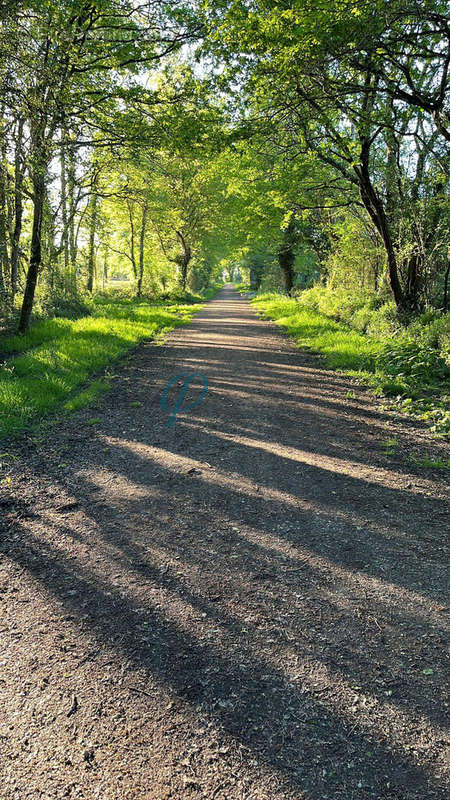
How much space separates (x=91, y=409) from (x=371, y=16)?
7139 millimetres

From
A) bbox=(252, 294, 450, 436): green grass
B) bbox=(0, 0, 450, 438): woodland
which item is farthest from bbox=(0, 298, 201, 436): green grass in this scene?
bbox=(252, 294, 450, 436): green grass

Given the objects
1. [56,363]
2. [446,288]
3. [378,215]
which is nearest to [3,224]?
[56,363]

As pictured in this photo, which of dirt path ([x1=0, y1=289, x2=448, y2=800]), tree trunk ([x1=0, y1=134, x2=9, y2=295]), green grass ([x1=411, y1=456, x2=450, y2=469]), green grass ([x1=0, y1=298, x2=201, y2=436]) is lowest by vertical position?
dirt path ([x1=0, y1=289, x2=448, y2=800])

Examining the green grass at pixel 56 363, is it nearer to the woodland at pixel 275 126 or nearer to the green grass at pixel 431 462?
the woodland at pixel 275 126

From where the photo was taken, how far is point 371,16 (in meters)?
6.18

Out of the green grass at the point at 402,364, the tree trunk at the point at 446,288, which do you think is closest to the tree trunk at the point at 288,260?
the green grass at the point at 402,364

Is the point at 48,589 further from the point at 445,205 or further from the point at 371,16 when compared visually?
the point at 445,205

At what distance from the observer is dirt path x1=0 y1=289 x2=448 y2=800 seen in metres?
1.73

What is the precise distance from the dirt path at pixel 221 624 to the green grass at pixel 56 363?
1106mm

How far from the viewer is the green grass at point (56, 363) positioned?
5.70 m

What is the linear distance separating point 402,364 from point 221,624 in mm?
6435

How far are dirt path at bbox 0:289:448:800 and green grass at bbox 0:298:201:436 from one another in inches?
43.5

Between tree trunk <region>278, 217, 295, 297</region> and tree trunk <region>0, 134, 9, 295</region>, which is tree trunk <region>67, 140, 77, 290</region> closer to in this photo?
tree trunk <region>0, 134, 9, 295</region>

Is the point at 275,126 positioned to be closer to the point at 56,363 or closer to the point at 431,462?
the point at 56,363
